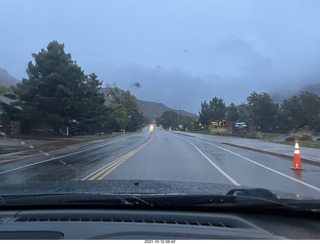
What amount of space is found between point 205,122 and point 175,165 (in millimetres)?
79414

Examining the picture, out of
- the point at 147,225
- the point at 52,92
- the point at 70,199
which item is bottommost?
the point at 147,225

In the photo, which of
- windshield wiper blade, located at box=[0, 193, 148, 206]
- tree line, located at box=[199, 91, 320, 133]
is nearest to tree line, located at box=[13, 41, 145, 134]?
windshield wiper blade, located at box=[0, 193, 148, 206]

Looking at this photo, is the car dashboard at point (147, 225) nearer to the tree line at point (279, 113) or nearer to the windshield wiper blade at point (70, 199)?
the windshield wiper blade at point (70, 199)

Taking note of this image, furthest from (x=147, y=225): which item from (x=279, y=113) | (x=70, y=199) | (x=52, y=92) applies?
(x=279, y=113)

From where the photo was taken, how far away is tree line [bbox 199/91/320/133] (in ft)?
221

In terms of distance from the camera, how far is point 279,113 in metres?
78.6

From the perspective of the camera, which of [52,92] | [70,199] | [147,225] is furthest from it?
[52,92]

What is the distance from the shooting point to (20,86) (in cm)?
3456

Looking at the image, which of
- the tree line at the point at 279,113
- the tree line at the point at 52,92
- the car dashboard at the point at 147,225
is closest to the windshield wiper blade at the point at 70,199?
the car dashboard at the point at 147,225

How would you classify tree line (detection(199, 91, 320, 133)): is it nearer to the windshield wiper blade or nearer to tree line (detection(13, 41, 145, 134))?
tree line (detection(13, 41, 145, 134))

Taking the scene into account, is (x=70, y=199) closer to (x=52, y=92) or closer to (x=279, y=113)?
(x=52, y=92)
